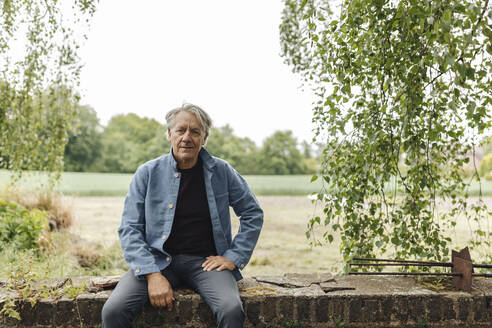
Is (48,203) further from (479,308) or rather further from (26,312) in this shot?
(479,308)

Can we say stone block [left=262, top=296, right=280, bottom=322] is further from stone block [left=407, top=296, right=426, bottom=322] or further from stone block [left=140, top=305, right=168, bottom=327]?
stone block [left=407, top=296, right=426, bottom=322]

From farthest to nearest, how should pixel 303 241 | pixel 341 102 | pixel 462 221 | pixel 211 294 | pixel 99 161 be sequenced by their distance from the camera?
1. pixel 99 161
2. pixel 462 221
3. pixel 303 241
4. pixel 341 102
5. pixel 211 294

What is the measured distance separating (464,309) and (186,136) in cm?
172

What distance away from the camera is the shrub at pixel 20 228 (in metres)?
4.24

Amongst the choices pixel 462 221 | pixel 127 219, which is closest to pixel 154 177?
pixel 127 219

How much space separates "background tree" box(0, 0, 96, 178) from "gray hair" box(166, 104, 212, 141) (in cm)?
275

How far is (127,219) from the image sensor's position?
2037 millimetres

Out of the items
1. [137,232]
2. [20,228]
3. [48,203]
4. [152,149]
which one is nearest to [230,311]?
[137,232]

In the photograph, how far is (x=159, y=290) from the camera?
6.12 feet

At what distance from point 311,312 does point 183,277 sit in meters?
0.69

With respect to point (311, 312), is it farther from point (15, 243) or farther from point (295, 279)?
point (15, 243)

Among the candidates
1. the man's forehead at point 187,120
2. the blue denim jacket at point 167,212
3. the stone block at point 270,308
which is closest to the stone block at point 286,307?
the stone block at point 270,308

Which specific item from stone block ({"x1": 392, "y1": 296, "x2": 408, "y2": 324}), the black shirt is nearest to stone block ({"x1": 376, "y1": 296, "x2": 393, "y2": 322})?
stone block ({"x1": 392, "y1": 296, "x2": 408, "y2": 324})

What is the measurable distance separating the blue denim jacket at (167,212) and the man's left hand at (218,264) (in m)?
0.02
